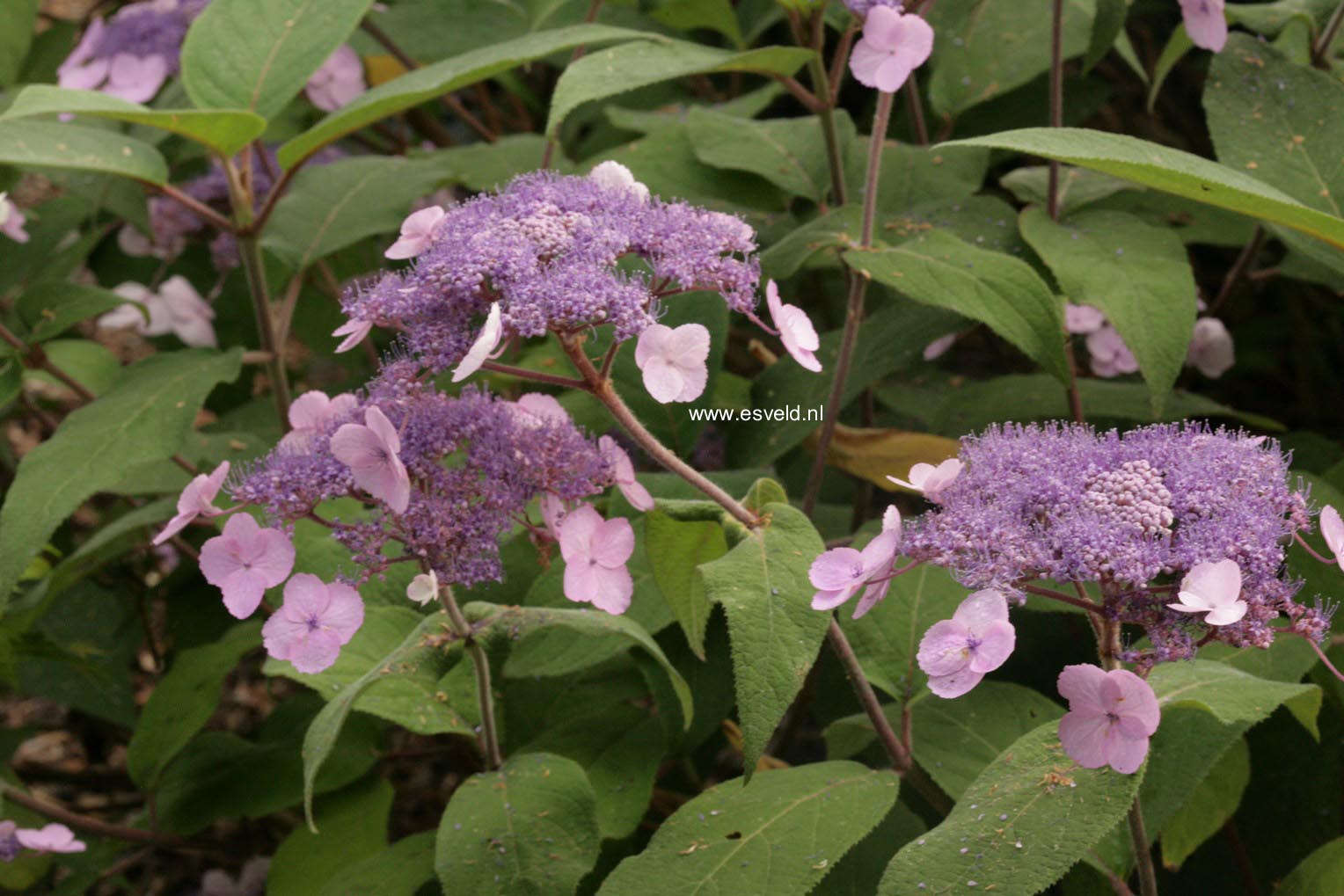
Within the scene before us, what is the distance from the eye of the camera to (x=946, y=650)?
85 cm

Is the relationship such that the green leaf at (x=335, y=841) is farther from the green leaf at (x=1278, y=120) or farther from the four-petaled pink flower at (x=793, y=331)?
the green leaf at (x=1278, y=120)

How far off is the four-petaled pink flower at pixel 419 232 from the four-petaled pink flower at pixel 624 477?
22 cm

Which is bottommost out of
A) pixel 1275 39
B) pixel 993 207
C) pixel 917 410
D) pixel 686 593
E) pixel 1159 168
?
pixel 917 410

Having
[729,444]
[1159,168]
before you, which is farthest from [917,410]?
[1159,168]

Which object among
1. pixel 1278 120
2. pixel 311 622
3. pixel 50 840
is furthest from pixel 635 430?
pixel 50 840

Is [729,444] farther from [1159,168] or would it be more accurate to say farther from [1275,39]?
[1275,39]

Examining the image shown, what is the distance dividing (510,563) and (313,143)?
510mm

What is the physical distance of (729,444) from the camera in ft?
5.34

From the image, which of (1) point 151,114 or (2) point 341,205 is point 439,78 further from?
(2) point 341,205

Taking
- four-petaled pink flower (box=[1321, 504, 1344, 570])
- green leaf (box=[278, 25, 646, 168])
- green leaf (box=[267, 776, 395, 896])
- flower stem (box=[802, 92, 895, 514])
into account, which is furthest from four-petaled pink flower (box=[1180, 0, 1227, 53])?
green leaf (box=[267, 776, 395, 896])

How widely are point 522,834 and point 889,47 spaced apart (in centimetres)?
76

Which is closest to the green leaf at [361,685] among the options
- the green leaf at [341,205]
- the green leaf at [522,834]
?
the green leaf at [522,834]

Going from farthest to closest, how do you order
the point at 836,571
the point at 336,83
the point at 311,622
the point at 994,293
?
the point at 336,83, the point at 994,293, the point at 311,622, the point at 836,571

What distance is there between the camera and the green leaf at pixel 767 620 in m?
0.88
